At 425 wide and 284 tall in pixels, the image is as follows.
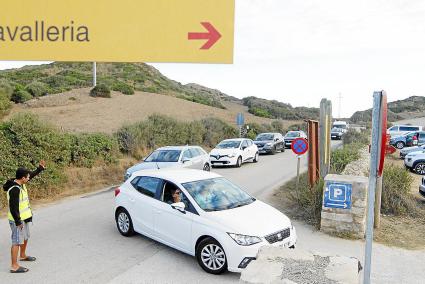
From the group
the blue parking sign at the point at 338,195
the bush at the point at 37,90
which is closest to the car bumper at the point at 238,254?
the blue parking sign at the point at 338,195

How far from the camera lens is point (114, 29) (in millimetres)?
2967

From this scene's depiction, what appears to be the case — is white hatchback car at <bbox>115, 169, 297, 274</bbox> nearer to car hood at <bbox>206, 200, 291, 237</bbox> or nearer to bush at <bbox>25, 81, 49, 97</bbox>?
car hood at <bbox>206, 200, 291, 237</bbox>

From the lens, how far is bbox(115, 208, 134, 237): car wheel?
853 centimetres

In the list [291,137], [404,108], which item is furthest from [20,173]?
[404,108]

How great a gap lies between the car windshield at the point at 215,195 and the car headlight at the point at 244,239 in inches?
34.9

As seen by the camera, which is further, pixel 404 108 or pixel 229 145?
pixel 404 108

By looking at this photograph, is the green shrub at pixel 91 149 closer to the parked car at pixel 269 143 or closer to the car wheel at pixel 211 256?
the car wheel at pixel 211 256

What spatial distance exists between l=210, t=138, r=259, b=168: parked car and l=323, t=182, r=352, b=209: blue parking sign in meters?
11.3

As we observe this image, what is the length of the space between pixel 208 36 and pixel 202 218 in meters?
4.40

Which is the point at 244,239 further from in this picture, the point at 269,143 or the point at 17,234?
the point at 269,143

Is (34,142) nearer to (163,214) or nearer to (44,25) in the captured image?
(163,214)

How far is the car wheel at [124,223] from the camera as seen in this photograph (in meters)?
8.53

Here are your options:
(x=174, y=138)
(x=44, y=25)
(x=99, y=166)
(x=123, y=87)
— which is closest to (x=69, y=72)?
(x=123, y=87)

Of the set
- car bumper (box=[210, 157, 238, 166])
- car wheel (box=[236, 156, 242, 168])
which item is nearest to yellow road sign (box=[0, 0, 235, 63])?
car bumper (box=[210, 157, 238, 166])
